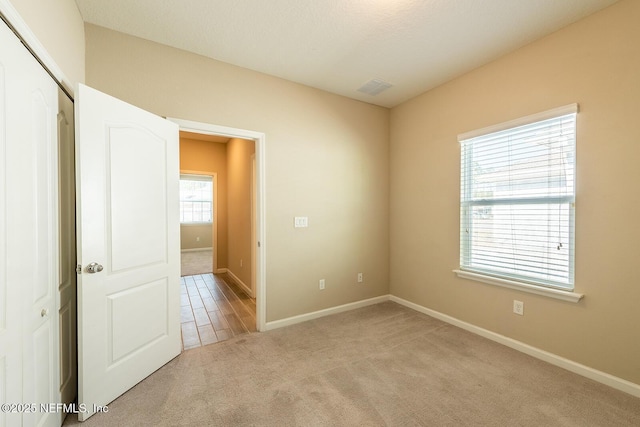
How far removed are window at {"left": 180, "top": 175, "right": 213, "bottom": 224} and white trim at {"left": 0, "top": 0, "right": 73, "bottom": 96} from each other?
706cm

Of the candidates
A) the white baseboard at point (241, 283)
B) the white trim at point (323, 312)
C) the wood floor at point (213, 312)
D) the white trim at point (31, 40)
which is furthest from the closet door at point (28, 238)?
the white baseboard at point (241, 283)

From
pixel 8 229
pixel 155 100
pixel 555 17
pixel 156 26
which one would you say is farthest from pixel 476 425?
pixel 156 26

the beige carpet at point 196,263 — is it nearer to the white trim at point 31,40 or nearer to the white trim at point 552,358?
the white trim at point 31,40

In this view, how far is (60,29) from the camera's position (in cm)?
167

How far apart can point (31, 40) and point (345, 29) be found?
201 centimetres

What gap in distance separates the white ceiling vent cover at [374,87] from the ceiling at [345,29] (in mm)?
244

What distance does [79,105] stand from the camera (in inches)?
65.4

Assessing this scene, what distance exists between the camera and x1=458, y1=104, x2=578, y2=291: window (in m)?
2.23

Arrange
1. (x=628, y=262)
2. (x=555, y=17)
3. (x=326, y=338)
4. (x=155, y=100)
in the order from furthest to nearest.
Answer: (x=326, y=338) < (x=155, y=100) < (x=555, y=17) < (x=628, y=262)

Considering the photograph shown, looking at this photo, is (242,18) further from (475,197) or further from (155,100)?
(475,197)

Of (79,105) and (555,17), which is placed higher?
(555,17)

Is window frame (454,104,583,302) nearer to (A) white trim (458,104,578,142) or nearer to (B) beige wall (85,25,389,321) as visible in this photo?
(A) white trim (458,104,578,142)

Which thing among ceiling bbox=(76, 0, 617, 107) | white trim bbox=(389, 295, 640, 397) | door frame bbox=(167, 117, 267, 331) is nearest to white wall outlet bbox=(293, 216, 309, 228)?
door frame bbox=(167, 117, 267, 331)

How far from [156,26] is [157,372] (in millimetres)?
2864
